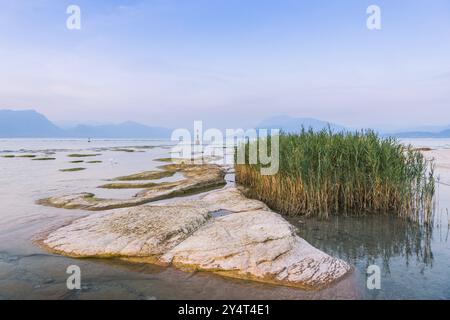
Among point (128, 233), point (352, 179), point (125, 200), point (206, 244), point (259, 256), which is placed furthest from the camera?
point (125, 200)

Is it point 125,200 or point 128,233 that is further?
point 125,200

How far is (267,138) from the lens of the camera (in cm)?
1923

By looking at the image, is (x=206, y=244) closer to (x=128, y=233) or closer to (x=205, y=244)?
(x=205, y=244)

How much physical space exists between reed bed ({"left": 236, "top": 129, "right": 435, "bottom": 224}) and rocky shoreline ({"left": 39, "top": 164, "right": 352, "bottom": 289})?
3050 millimetres

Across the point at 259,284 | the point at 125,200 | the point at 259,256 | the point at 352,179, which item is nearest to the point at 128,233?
the point at 259,256

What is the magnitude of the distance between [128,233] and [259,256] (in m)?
4.31

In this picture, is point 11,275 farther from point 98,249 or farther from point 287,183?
point 287,183

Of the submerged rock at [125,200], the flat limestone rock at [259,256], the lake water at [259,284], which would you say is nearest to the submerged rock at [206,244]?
the flat limestone rock at [259,256]

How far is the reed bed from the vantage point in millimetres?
12703

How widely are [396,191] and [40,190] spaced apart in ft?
70.3

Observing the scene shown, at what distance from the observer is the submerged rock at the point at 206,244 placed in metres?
7.58

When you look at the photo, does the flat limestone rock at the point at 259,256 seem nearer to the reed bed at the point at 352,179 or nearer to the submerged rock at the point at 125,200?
the reed bed at the point at 352,179

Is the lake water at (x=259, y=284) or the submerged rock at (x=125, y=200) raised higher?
the submerged rock at (x=125, y=200)

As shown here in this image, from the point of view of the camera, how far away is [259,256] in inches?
313
